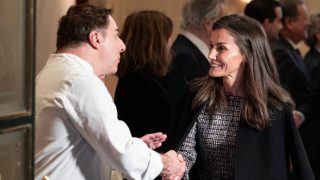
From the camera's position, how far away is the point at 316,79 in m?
4.85

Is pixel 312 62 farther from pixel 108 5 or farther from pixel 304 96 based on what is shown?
pixel 108 5

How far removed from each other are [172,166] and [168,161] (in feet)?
0.19

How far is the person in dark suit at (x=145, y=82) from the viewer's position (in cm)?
381

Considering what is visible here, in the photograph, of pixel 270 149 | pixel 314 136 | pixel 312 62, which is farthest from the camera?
pixel 312 62

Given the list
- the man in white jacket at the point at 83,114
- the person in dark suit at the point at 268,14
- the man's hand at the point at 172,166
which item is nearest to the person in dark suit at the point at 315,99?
the person in dark suit at the point at 268,14

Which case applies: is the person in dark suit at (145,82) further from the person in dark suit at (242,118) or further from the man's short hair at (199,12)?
the person in dark suit at (242,118)

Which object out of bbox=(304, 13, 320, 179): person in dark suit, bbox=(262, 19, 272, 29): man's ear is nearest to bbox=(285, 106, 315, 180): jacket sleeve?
bbox=(304, 13, 320, 179): person in dark suit

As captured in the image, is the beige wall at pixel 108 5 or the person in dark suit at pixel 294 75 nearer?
the beige wall at pixel 108 5

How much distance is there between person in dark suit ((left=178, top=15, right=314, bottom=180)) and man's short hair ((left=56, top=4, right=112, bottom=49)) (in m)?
0.64

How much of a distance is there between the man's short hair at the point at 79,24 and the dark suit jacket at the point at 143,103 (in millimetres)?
1358

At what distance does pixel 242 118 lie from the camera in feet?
9.19

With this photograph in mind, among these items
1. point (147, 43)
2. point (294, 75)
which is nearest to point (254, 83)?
point (147, 43)

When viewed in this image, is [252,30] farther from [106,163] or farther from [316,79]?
[316,79]

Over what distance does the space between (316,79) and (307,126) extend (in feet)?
1.24
